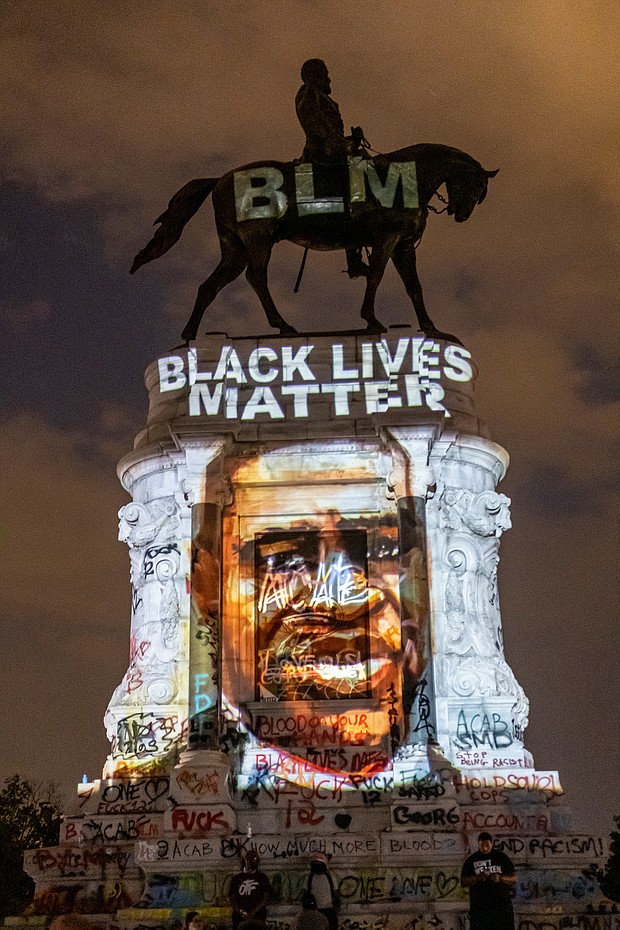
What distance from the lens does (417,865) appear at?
26.7 m

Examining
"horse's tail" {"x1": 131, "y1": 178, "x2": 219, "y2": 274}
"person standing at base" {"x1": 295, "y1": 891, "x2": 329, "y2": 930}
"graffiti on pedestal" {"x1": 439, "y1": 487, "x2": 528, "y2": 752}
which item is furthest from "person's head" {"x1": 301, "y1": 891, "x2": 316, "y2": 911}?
Answer: "horse's tail" {"x1": 131, "y1": 178, "x2": 219, "y2": 274}

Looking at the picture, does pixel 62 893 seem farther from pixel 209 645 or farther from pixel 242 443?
pixel 242 443

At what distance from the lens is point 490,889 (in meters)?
21.2

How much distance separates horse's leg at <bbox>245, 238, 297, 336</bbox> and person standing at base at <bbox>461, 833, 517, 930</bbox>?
15.4m

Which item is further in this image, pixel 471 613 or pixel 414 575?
pixel 471 613

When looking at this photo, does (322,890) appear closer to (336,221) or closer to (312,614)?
(312,614)

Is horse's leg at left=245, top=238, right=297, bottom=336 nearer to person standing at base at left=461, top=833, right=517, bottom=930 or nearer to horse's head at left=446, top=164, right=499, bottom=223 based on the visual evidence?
horse's head at left=446, top=164, right=499, bottom=223

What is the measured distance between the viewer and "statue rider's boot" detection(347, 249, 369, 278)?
36375 millimetres

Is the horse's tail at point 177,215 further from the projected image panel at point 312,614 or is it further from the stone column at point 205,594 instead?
the projected image panel at point 312,614

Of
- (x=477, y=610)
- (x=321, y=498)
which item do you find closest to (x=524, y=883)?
(x=477, y=610)

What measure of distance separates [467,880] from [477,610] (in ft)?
34.9

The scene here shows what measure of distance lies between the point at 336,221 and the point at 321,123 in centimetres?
246

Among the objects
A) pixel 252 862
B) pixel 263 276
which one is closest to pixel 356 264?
pixel 263 276

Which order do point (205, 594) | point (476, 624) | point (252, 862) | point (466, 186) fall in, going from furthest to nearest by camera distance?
point (466, 186), point (476, 624), point (205, 594), point (252, 862)
